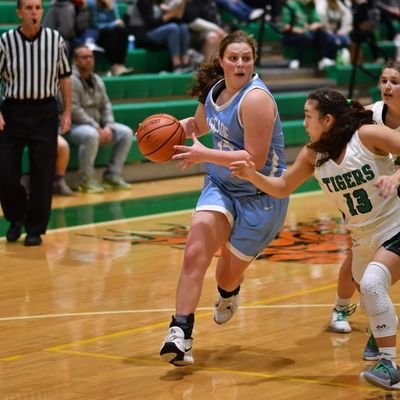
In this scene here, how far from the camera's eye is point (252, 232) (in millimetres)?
5129

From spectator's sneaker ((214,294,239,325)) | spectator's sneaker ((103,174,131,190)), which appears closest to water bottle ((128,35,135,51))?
spectator's sneaker ((103,174,131,190))

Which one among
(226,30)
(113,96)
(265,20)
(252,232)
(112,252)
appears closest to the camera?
(252,232)

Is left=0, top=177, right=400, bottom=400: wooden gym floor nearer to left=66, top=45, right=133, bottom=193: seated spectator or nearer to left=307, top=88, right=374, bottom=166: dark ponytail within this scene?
left=307, top=88, right=374, bottom=166: dark ponytail

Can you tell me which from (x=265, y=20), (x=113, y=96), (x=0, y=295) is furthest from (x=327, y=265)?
(x=265, y=20)

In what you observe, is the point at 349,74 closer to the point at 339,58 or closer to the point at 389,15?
the point at 339,58

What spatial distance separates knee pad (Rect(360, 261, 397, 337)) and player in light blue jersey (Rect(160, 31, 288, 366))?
82 cm

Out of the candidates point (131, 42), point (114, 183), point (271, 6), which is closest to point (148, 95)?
point (131, 42)

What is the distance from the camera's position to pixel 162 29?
45.2 ft

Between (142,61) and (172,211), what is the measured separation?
14.4ft

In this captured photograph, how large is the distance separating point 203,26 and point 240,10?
1.80m

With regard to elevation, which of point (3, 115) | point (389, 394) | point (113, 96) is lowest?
point (113, 96)

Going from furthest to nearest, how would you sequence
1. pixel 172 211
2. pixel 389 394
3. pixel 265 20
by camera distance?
pixel 265 20 < pixel 172 211 < pixel 389 394

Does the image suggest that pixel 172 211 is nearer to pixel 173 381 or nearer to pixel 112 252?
pixel 112 252

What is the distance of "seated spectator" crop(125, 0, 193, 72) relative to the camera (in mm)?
13734
